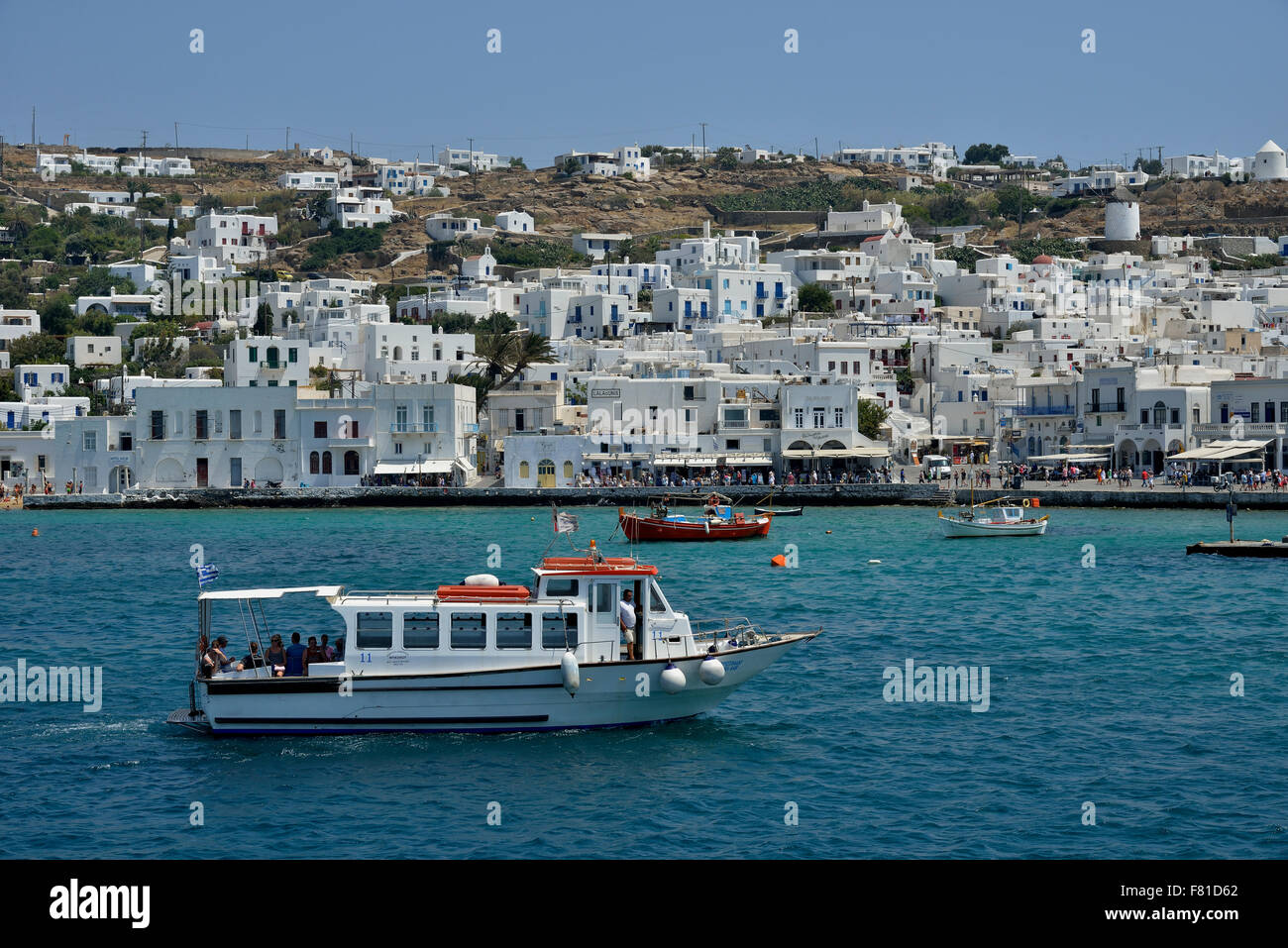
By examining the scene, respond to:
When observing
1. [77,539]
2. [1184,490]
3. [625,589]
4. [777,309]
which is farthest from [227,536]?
[777,309]

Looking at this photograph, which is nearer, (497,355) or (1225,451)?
(1225,451)

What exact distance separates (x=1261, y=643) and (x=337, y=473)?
51303mm

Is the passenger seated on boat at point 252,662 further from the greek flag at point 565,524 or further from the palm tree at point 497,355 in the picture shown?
the palm tree at point 497,355

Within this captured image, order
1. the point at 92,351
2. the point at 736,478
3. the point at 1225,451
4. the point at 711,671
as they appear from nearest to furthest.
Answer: the point at 711,671, the point at 1225,451, the point at 736,478, the point at 92,351

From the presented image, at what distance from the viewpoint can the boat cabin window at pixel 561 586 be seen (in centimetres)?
1858

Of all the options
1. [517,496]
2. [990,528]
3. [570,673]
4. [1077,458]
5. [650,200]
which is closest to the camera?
[570,673]

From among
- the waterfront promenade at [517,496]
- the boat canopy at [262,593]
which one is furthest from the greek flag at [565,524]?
the waterfront promenade at [517,496]

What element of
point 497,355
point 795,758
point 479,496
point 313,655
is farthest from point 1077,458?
point 313,655

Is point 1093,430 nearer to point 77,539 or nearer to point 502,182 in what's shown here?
point 77,539

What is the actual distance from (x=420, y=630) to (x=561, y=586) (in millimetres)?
1909

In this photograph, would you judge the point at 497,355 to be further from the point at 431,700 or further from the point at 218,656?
the point at 431,700

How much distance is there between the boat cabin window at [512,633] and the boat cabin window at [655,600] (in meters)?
1.69

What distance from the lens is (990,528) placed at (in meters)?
49.4

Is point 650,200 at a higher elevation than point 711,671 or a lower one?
higher
